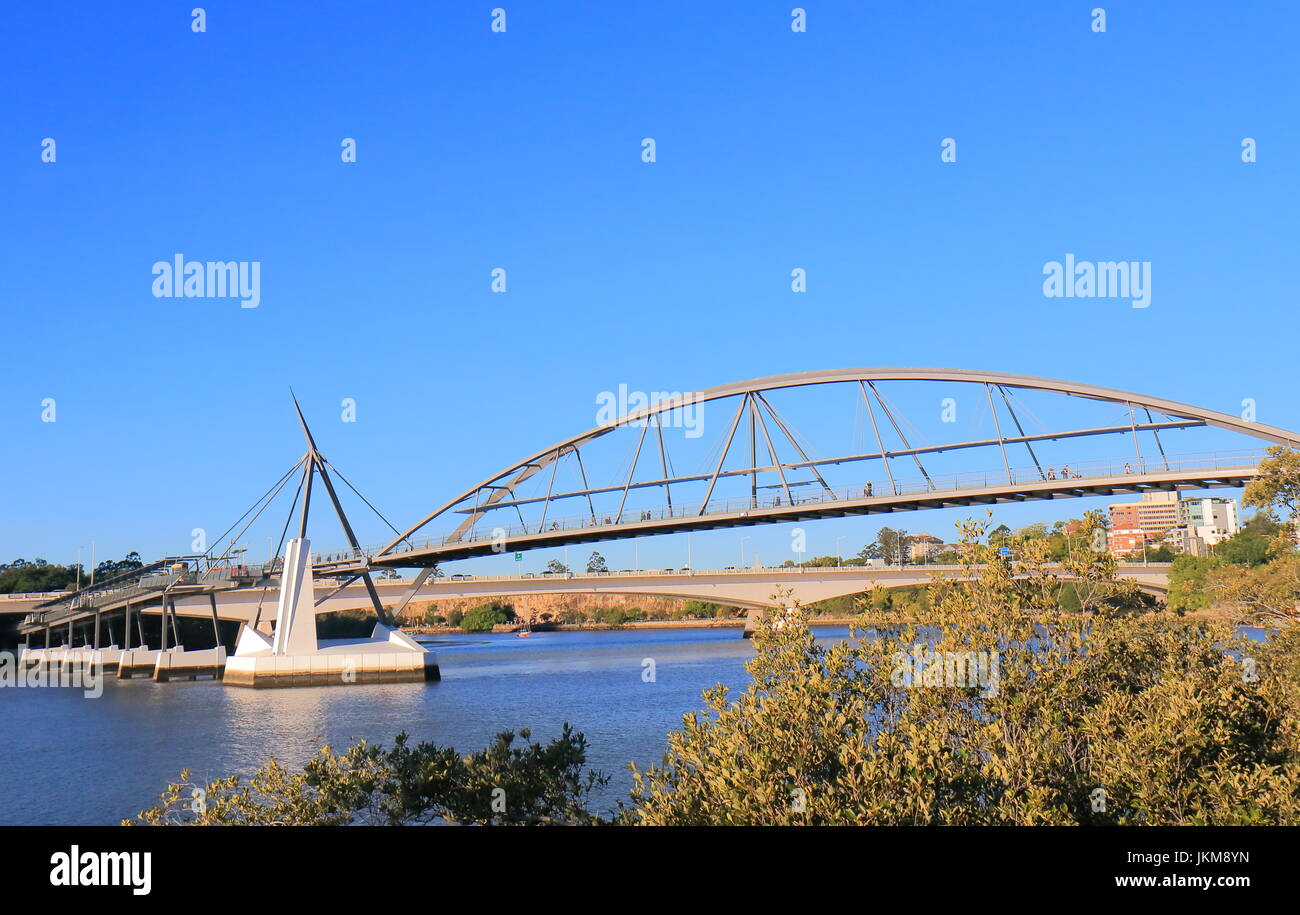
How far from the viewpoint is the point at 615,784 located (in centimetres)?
2216

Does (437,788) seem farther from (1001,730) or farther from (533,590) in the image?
(533,590)

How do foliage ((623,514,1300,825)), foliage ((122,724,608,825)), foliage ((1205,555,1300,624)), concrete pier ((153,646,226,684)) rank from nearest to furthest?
1. foliage ((623,514,1300,825))
2. foliage ((122,724,608,825))
3. foliage ((1205,555,1300,624))
4. concrete pier ((153,646,226,684))

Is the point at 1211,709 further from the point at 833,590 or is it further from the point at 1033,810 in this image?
the point at 833,590

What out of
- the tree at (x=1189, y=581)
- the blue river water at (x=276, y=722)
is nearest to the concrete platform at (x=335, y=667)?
the blue river water at (x=276, y=722)

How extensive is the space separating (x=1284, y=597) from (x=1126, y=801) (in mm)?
14584

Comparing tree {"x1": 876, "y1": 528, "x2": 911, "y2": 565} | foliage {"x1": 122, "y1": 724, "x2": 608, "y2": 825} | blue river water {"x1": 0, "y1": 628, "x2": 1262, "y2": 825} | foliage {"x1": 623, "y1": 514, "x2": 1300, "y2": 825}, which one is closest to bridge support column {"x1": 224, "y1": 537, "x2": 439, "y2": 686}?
blue river water {"x1": 0, "y1": 628, "x2": 1262, "y2": 825}

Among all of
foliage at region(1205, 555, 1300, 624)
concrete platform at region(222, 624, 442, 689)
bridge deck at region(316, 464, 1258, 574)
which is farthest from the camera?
concrete platform at region(222, 624, 442, 689)

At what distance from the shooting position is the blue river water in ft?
84.5

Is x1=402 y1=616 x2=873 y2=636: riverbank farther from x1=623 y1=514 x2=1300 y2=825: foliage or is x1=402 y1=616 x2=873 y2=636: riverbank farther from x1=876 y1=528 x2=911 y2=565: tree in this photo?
x1=623 y1=514 x2=1300 y2=825: foliage

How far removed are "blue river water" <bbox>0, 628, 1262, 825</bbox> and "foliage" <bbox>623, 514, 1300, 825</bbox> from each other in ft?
27.9

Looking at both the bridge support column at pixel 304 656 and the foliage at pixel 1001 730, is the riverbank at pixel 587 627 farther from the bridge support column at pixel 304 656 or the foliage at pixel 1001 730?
the foliage at pixel 1001 730

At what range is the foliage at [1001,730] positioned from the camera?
372 inches

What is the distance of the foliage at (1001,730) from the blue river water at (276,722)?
8519 mm
